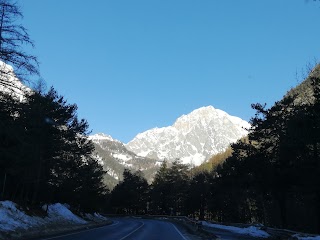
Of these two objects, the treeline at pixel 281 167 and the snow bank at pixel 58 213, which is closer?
the treeline at pixel 281 167

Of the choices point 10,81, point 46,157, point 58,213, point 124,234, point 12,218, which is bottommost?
point 124,234

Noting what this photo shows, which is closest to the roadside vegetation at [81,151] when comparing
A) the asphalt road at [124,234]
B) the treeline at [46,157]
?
the treeline at [46,157]

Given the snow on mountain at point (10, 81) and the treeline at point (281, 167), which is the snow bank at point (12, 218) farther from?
the treeline at point (281, 167)

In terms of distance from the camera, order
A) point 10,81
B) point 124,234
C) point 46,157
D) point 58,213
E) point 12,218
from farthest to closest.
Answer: point 58,213
point 46,157
point 124,234
point 12,218
point 10,81

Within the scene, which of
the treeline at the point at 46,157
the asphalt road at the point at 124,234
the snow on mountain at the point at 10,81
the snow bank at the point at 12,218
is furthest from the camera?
the treeline at the point at 46,157

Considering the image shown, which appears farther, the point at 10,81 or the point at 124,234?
the point at 124,234

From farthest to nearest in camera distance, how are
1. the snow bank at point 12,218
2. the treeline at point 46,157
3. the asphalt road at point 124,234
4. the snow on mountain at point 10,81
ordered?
the treeline at point 46,157 < the asphalt road at point 124,234 < the snow bank at point 12,218 < the snow on mountain at point 10,81

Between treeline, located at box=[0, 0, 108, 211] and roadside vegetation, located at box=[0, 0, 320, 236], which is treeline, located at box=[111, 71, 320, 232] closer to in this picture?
roadside vegetation, located at box=[0, 0, 320, 236]

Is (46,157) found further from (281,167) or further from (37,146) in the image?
(281,167)

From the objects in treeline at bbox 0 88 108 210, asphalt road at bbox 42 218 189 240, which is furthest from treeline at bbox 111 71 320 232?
treeline at bbox 0 88 108 210

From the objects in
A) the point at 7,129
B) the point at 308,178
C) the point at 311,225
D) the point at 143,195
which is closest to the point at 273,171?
the point at 308,178

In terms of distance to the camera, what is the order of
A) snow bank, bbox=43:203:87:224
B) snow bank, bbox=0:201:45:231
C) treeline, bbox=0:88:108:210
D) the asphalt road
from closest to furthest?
snow bank, bbox=0:201:45:231 → the asphalt road → treeline, bbox=0:88:108:210 → snow bank, bbox=43:203:87:224

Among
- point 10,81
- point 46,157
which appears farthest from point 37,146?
point 10,81

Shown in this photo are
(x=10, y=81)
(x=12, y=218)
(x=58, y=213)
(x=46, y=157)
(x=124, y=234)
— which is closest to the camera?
(x=10, y=81)
